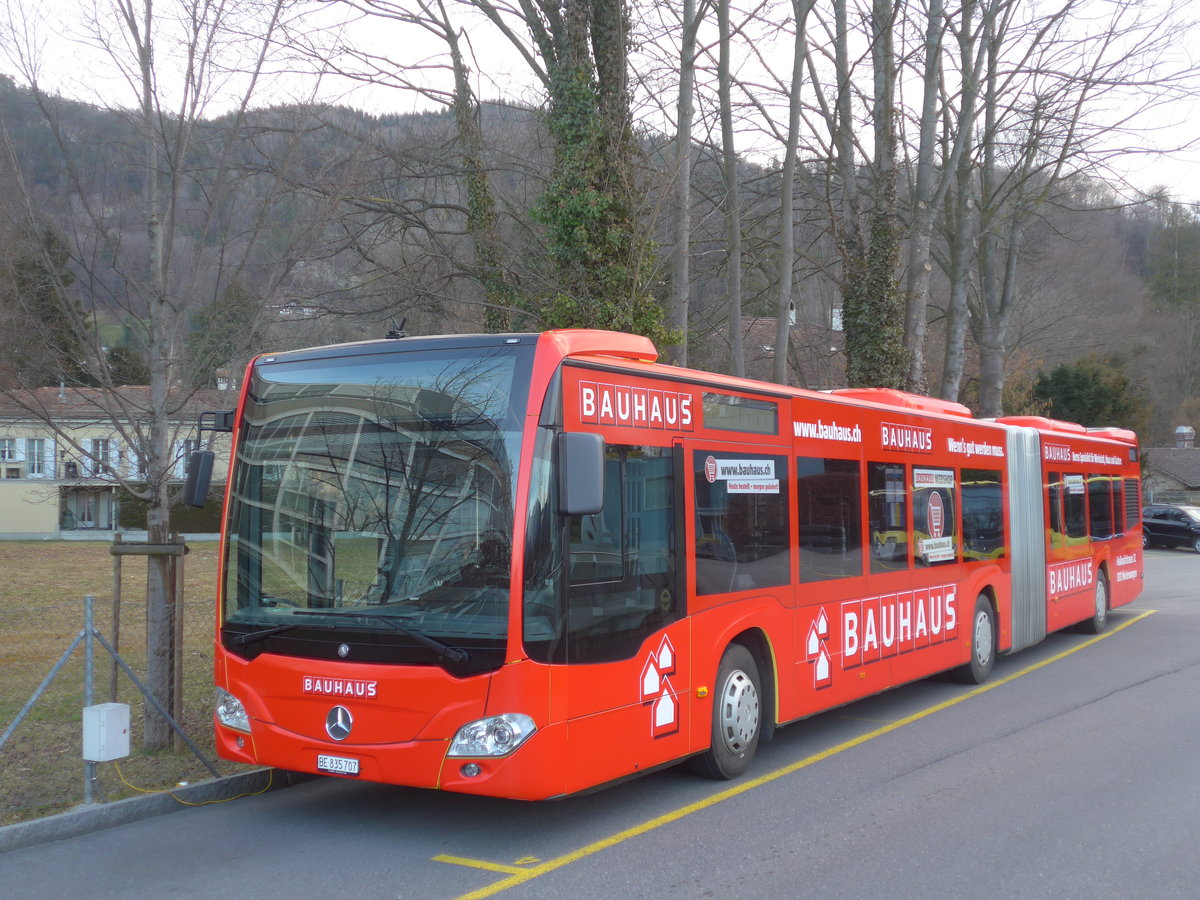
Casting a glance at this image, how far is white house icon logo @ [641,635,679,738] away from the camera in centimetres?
657

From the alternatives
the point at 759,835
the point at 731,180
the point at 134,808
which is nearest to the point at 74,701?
the point at 134,808

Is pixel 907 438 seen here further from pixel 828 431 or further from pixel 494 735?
pixel 494 735

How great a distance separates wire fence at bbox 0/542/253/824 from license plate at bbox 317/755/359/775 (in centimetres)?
154

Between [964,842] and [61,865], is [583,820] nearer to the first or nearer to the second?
[964,842]

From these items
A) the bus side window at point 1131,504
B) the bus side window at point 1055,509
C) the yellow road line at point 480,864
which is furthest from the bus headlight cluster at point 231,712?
the bus side window at point 1131,504

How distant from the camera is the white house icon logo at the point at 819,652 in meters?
8.52

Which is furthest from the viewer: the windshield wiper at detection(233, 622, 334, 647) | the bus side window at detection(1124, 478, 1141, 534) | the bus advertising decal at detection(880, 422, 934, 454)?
the bus side window at detection(1124, 478, 1141, 534)

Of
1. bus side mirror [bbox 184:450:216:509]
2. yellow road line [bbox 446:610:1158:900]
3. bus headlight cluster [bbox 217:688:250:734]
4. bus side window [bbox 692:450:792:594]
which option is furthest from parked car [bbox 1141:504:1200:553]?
bus side mirror [bbox 184:450:216:509]

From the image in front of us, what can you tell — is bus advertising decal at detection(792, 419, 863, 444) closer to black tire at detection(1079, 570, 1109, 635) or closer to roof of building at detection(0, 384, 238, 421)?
roof of building at detection(0, 384, 238, 421)

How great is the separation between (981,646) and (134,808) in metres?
8.98

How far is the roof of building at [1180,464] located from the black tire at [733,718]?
61.2 meters

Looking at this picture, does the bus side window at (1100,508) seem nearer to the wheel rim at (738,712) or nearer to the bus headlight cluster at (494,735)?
the wheel rim at (738,712)

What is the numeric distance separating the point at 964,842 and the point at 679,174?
10.8 meters

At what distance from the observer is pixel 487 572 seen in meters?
5.82
